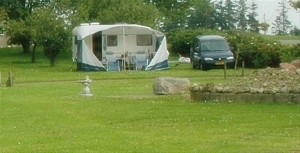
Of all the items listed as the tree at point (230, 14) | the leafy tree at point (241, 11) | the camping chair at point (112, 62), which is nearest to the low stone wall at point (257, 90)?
the camping chair at point (112, 62)

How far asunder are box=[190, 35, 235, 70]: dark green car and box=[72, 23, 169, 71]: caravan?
1.83m

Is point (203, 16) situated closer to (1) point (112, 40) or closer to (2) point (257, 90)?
(1) point (112, 40)

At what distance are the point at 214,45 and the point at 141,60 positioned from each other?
4.27 m

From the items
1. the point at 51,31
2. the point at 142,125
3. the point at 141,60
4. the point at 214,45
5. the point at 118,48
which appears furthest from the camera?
the point at 51,31

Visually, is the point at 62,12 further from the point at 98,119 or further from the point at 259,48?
the point at 98,119

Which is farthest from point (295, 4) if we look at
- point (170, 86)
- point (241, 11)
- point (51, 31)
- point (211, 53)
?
point (241, 11)

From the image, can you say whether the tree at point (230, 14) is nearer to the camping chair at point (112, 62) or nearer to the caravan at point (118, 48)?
the caravan at point (118, 48)

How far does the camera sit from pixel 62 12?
46875 mm

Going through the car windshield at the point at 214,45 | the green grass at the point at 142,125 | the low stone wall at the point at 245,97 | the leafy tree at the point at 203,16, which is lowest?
the green grass at the point at 142,125

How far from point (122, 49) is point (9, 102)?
2311cm

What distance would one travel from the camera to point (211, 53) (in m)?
40.7

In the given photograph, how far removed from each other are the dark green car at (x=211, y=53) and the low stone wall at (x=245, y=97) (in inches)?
766

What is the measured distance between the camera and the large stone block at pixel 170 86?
22.0 meters

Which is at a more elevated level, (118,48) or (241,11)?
(241,11)
